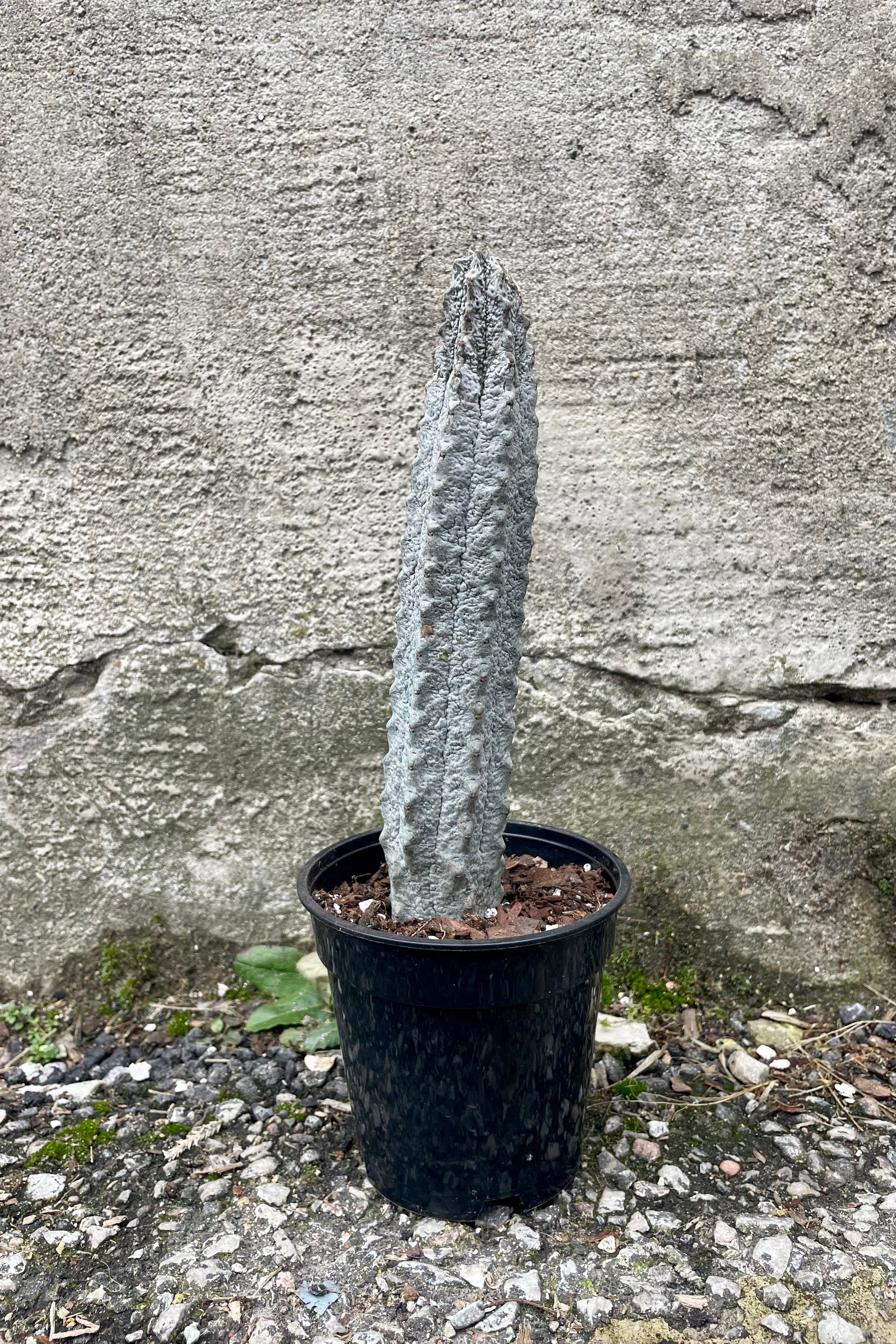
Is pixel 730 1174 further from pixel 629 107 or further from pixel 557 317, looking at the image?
pixel 629 107

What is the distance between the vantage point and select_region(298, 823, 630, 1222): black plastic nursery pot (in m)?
1.32

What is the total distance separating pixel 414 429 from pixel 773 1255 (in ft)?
4.88

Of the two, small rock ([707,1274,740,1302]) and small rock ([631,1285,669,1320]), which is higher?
small rock ([707,1274,740,1302])

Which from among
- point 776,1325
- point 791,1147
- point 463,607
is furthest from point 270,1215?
point 463,607

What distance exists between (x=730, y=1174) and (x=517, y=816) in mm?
739

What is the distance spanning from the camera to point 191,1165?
155 centimetres

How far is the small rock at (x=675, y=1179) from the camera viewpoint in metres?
1.47

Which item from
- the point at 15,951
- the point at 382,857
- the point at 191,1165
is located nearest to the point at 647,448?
the point at 382,857

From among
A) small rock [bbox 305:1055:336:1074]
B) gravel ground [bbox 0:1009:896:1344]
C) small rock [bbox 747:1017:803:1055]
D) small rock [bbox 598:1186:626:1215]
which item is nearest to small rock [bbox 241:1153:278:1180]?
gravel ground [bbox 0:1009:896:1344]

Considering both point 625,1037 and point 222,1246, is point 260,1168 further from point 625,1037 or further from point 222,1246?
point 625,1037

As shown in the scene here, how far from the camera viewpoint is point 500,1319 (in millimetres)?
1226

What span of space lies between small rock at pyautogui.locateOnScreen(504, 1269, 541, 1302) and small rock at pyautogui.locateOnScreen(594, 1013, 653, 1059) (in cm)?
53

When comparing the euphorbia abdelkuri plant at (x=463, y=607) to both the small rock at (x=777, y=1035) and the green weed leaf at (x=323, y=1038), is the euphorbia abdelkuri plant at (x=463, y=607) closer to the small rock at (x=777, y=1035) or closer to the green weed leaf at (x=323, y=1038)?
the green weed leaf at (x=323, y=1038)

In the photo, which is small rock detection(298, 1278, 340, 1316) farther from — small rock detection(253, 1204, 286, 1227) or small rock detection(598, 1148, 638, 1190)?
small rock detection(598, 1148, 638, 1190)
